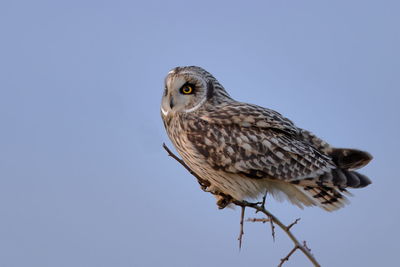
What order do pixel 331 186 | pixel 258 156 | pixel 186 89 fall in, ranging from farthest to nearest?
pixel 186 89
pixel 258 156
pixel 331 186

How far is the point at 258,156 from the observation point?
4402 millimetres

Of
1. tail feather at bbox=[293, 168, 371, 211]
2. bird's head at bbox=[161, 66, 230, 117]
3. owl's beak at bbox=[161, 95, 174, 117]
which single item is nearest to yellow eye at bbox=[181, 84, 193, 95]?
bird's head at bbox=[161, 66, 230, 117]

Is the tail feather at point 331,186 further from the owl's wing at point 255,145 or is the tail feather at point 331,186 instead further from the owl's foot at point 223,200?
the owl's foot at point 223,200

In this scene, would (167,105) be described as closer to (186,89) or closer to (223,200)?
(186,89)

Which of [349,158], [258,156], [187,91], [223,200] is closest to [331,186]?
[349,158]

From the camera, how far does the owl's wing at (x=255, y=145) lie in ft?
14.3

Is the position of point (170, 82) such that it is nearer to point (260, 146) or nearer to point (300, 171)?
point (260, 146)

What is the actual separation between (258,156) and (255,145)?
0.33 feet

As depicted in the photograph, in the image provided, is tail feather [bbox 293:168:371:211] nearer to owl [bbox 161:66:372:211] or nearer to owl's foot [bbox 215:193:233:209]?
owl [bbox 161:66:372:211]

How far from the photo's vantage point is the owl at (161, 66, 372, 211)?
4.34m

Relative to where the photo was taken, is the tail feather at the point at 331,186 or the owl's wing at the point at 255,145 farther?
the owl's wing at the point at 255,145

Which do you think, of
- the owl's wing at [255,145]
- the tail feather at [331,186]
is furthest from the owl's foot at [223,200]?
the tail feather at [331,186]

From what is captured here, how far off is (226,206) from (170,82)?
3.86ft

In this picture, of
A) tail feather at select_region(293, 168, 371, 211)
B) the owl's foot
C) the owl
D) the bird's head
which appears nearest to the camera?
tail feather at select_region(293, 168, 371, 211)
